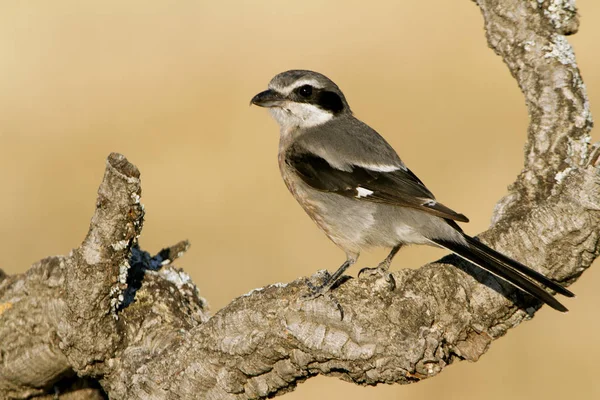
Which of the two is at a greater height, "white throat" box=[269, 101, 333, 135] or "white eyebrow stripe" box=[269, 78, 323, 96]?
"white eyebrow stripe" box=[269, 78, 323, 96]

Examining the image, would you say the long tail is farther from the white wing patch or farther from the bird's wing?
the white wing patch

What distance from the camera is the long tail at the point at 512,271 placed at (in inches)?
121

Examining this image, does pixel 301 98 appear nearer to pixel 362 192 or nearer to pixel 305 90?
pixel 305 90

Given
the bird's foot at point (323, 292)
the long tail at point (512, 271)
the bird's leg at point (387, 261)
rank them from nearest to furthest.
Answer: the bird's foot at point (323, 292)
the long tail at point (512, 271)
the bird's leg at point (387, 261)

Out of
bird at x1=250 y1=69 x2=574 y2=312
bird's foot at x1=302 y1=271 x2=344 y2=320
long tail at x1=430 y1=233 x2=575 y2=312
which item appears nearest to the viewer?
bird's foot at x1=302 y1=271 x2=344 y2=320

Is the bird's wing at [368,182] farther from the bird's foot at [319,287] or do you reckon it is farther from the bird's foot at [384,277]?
the bird's foot at [319,287]

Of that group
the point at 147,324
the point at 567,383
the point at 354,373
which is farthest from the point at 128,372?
the point at 567,383

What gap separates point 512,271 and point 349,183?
3.45 ft

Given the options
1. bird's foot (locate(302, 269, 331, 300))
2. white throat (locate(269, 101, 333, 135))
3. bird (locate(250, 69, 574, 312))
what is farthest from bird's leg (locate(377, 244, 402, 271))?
white throat (locate(269, 101, 333, 135))

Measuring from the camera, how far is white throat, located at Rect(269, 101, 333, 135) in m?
4.52

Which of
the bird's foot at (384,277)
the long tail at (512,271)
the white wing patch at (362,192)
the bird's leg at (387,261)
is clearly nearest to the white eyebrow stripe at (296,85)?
the white wing patch at (362,192)

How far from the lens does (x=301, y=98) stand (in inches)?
178

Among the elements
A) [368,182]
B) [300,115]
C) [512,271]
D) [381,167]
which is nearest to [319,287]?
[512,271]

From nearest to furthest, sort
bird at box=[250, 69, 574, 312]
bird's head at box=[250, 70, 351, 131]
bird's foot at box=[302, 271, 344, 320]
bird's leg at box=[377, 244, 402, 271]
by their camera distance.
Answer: bird's foot at box=[302, 271, 344, 320]
bird at box=[250, 69, 574, 312]
bird's leg at box=[377, 244, 402, 271]
bird's head at box=[250, 70, 351, 131]
